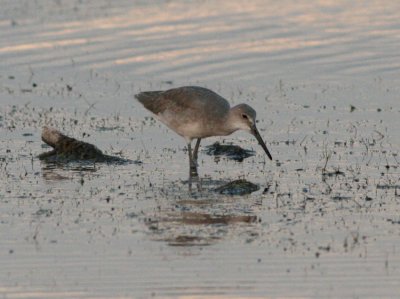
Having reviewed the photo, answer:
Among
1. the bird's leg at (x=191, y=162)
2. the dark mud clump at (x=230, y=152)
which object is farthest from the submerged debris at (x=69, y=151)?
the dark mud clump at (x=230, y=152)

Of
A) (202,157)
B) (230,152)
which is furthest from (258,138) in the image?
(202,157)

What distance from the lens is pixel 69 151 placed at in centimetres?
1602

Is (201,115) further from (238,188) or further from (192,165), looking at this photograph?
(238,188)

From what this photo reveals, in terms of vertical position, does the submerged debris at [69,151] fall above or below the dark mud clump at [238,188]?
above

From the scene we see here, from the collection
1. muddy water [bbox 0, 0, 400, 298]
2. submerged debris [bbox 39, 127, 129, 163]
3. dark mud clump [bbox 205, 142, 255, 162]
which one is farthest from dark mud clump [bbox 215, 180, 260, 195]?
submerged debris [bbox 39, 127, 129, 163]

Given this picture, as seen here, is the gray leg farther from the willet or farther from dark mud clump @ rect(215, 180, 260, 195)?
dark mud clump @ rect(215, 180, 260, 195)

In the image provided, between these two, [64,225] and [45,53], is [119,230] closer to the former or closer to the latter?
[64,225]

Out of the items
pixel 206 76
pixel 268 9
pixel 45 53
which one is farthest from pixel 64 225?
pixel 268 9

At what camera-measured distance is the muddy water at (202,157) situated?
35.6ft

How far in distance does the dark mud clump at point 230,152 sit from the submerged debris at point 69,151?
147cm

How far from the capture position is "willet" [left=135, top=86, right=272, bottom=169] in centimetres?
1534

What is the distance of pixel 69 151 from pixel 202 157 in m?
1.87

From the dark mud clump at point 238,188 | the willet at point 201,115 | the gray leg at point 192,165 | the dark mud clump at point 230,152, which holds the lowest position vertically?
the dark mud clump at point 238,188

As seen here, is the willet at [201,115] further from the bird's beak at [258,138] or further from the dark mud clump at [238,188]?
the dark mud clump at [238,188]
